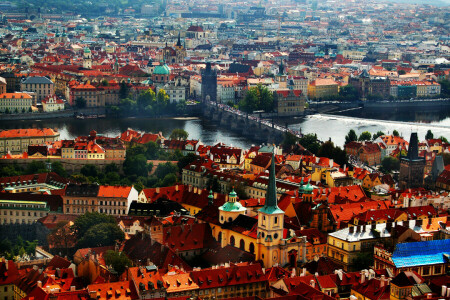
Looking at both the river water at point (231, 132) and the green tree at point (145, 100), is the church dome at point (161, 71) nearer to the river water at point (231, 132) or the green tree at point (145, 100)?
the green tree at point (145, 100)

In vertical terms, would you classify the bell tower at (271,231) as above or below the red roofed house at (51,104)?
above

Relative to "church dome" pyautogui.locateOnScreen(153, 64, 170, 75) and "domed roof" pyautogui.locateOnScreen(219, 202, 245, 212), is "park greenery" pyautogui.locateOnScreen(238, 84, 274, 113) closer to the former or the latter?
"church dome" pyautogui.locateOnScreen(153, 64, 170, 75)

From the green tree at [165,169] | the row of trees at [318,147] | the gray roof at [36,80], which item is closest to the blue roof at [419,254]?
the green tree at [165,169]

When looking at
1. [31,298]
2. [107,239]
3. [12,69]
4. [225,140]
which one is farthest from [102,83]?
[31,298]

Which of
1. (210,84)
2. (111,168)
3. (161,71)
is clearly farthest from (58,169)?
(161,71)

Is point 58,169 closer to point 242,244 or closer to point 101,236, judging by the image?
point 101,236

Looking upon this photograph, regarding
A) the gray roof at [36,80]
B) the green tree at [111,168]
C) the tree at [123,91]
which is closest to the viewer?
the green tree at [111,168]

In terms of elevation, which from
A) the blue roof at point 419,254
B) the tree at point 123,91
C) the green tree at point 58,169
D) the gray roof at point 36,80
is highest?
the blue roof at point 419,254
